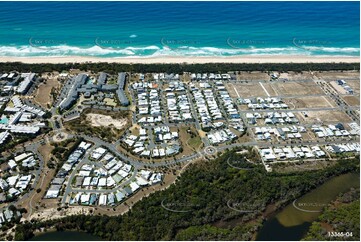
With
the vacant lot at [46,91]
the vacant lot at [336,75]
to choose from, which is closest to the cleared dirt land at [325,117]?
the vacant lot at [336,75]

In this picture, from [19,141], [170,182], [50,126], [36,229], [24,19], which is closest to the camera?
[36,229]

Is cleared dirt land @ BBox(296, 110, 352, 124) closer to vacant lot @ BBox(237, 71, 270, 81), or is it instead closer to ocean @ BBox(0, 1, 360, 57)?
vacant lot @ BBox(237, 71, 270, 81)

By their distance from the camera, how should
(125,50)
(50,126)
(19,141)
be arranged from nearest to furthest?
(19,141) → (50,126) → (125,50)

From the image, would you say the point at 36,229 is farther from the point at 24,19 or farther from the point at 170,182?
the point at 24,19

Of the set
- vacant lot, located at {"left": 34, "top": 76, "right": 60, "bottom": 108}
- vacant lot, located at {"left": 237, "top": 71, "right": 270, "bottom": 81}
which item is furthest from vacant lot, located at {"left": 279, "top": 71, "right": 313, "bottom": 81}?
vacant lot, located at {"left": 34, "top": 76, "right": 60, "bottom": 108}

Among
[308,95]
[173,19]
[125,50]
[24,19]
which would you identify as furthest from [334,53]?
[24,19]
